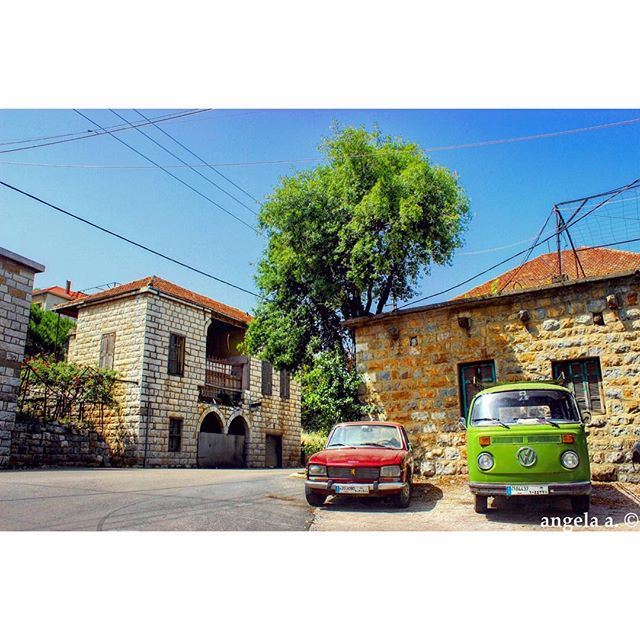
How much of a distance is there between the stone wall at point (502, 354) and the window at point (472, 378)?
9 cm

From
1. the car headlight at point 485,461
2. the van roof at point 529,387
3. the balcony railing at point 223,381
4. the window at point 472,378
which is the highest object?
the balcony railing at point 223,381

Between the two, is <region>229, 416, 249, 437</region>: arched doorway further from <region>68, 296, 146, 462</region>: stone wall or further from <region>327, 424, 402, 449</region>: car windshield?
<region>327, 424, 402, 449</region>: car windshield

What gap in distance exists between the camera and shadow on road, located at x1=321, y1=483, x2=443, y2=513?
6680 millimetres

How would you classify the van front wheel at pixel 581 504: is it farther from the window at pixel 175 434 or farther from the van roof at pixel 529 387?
the window at pixel 175 434

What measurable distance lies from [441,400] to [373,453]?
8.13 feet

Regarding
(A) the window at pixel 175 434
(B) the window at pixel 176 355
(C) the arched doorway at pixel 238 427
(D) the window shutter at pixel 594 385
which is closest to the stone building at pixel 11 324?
(B) the window at pixel 176 355

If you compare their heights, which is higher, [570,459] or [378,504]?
[570,459]

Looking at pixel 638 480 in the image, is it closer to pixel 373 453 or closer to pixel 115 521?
pixel 373 453

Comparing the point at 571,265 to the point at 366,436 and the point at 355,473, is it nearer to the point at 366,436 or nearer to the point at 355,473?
the point at 366,436

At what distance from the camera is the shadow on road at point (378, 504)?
6.68 metres

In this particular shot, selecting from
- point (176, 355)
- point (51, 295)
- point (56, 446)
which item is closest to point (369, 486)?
point (56, 446)

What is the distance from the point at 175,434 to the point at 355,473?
38.5 ft

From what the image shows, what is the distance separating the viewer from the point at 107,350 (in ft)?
56.8

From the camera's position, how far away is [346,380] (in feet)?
31.6
